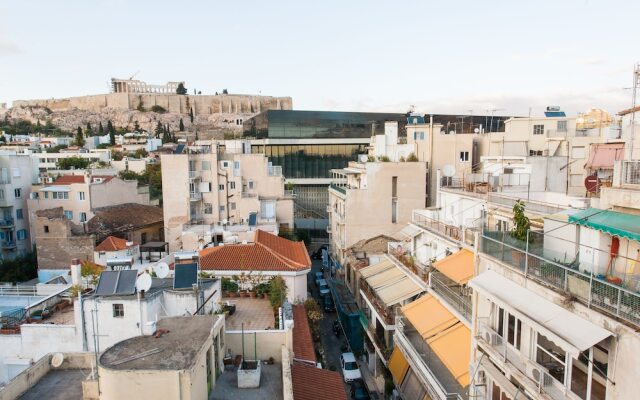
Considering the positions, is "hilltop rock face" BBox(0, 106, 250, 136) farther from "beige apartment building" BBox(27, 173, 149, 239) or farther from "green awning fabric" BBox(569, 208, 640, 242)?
"green awning fabric" BBox(569, 208, 640, 242)

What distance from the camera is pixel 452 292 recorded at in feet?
56.5

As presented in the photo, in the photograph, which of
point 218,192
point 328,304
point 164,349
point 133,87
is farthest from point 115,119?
point 164,349

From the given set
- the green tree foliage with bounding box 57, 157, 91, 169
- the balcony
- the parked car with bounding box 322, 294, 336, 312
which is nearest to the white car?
the balcony

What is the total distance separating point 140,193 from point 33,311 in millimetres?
31452

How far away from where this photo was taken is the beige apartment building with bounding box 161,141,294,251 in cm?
3700

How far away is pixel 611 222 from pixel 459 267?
283 inches

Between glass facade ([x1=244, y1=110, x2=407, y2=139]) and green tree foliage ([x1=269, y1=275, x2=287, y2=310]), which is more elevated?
glass facade ([x1=244, y1=110, x2=407, y2=139])

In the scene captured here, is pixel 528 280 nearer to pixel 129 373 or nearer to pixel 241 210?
pixel 129 373

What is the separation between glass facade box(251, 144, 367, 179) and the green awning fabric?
46976 millimetres

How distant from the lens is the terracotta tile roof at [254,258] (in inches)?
795

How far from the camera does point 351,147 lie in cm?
5853

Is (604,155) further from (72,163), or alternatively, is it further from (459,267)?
(72,163)

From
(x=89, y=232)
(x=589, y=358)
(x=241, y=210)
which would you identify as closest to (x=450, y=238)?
(x=589, y=358)

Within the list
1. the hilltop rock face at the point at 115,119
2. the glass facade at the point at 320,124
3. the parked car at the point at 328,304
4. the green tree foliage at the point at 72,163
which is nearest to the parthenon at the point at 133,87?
the hilltop rock face at the point at 115,119
